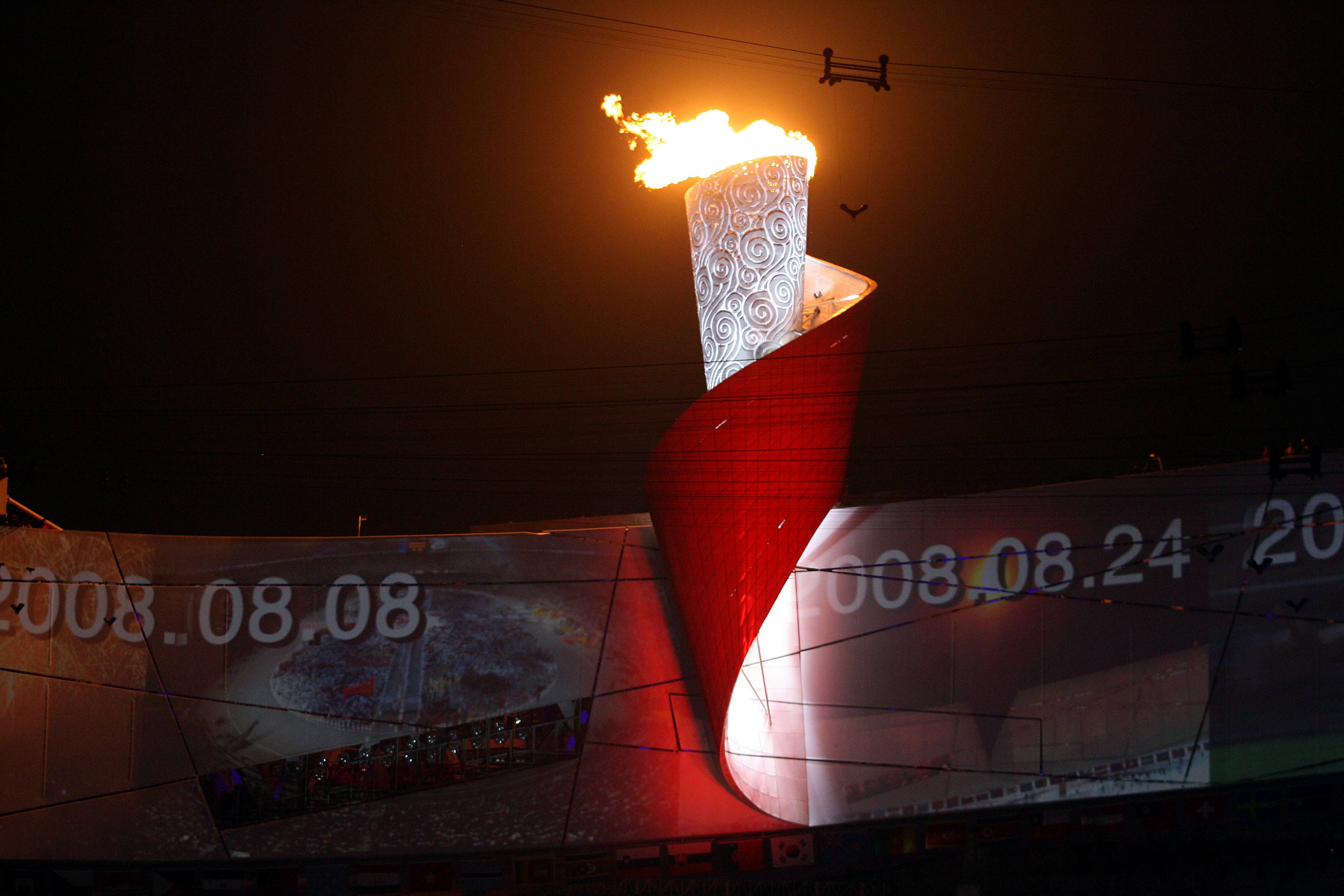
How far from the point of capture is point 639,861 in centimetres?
1159

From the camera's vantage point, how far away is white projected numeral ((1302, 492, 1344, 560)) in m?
10.7

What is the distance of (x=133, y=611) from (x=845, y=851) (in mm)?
7776

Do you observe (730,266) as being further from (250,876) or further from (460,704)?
(250,876)

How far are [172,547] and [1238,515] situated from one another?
10771 mm

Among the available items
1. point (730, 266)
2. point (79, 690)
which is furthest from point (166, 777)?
point (730, 266)

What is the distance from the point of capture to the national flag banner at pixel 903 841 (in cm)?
1182

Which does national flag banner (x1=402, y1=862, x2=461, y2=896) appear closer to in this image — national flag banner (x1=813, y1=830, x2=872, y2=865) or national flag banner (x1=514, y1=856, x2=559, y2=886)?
national flag banner (x1=514, y1=856, x2=559, y2=886)

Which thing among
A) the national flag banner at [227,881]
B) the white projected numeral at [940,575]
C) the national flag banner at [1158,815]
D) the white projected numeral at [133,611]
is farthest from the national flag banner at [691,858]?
the white projected numeral at [133,611]

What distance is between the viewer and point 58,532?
11.6m

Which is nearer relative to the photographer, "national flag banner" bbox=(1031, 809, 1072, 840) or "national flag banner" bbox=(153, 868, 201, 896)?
"national flag banner" bbox=(153, 868, 201, 896)

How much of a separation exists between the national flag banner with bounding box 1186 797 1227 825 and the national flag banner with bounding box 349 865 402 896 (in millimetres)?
8103

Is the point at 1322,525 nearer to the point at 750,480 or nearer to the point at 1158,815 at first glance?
the point at 1158,815

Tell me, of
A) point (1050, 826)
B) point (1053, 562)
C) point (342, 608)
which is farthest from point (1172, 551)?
point (342, 608)

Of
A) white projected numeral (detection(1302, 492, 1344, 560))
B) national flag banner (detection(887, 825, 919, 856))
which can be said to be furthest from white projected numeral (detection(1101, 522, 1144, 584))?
national flag banner (detection(887, 825, 919, 856))
